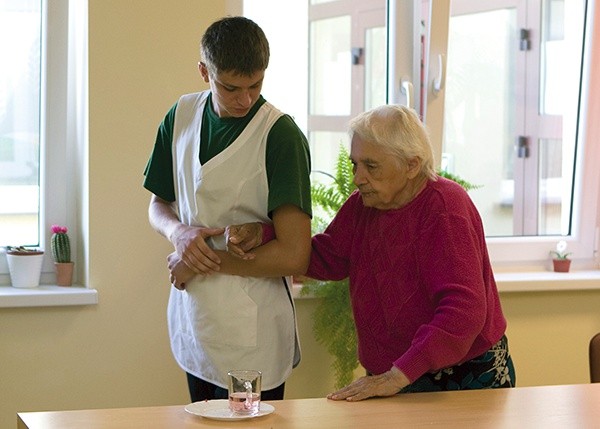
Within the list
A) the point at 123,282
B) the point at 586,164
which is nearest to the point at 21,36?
the point at 123,282

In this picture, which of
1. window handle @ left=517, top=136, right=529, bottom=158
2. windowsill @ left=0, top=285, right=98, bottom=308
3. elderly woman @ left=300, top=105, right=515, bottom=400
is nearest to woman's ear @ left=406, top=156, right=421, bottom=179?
elderly woman @ left=300, top=105, right=515, bottom=400

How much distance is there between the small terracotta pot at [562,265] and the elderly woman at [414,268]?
5.52 ft

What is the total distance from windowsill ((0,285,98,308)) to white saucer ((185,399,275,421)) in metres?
1.23

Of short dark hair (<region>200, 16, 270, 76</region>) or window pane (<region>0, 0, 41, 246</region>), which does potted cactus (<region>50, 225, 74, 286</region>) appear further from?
short dark hair (<region>200, 16, 270, 76</region>)

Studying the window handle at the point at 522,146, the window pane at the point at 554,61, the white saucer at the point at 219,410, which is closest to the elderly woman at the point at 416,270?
the white saucer at the point at 219,410

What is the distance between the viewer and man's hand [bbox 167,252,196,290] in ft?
9.07

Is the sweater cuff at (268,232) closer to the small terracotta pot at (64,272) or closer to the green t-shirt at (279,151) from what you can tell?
the green t-shirt at (279,151)

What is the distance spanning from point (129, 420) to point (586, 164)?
2.83 metres

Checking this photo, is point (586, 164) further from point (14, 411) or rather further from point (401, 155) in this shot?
point (14, 411)

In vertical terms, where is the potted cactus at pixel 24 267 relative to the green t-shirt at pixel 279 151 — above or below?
below

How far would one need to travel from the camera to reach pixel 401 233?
2.64 metres

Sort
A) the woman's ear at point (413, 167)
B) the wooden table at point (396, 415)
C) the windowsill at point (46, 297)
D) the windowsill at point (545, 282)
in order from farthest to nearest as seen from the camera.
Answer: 1. the windowsill at point (545, 282)
2. the windowsill at point (46, 297)
3. the woman's ear at point (413, 167)
4. the wooden table at point (396, 415)

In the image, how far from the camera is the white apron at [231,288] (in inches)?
107

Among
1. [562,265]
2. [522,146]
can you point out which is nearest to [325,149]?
[522,146]
